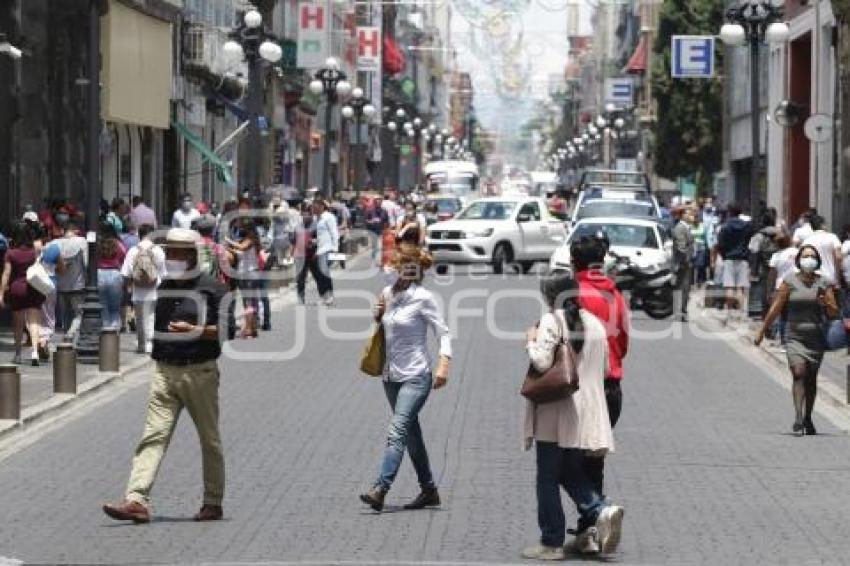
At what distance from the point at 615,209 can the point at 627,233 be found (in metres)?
8.51

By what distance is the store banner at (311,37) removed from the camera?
77438 millimetres

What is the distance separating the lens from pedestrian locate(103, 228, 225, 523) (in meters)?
13.9

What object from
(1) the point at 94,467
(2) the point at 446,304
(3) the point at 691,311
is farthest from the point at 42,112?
(1) the point at 94,467

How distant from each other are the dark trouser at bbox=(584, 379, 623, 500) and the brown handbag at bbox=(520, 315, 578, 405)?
65cm

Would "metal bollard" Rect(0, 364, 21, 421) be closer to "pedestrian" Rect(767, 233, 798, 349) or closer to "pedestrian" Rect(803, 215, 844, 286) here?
"pedestrian" Rect(767, 233, 798, 349)

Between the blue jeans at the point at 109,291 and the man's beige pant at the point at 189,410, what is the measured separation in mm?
14270

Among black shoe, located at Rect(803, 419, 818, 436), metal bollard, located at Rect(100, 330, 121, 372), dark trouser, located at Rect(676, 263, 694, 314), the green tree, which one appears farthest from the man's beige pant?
the green tree

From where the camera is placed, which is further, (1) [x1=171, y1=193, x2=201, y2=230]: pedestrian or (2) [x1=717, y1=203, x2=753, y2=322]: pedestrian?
(1) [x1=171, y1=193, x2=201, y2=230]: pedestrian

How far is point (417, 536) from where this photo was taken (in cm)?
1324

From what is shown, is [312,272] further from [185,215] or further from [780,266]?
[780,266]

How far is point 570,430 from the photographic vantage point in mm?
A: 12555

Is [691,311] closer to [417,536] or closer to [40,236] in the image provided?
[40,236]

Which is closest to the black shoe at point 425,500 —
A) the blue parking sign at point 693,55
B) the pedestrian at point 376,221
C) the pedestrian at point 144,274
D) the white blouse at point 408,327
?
the white blouse at point 408,327

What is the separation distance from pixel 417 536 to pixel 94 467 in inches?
172
